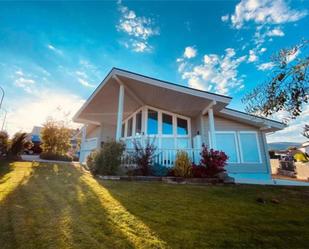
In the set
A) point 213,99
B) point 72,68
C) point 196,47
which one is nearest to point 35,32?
point 72,68

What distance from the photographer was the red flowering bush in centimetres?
557

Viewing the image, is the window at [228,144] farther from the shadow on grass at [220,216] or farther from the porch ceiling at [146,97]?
the shadow on grass at [220,216]

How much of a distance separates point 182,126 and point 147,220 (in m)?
6.81

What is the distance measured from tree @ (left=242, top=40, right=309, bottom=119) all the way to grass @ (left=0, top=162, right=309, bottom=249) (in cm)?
Result: 165

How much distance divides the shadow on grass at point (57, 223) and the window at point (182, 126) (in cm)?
605

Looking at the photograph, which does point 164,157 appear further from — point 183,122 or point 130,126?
point 130,126

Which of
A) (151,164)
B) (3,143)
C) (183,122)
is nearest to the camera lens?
(151,164)

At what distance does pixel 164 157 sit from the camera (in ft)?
22.2

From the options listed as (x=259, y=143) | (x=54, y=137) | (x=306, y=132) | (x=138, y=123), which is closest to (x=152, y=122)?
(x=138, y=123)

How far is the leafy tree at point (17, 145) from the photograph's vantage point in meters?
11.0

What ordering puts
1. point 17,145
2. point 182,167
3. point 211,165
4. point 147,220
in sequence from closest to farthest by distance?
point 147,220 < point 211,165 < point 182,167 < point 17,145

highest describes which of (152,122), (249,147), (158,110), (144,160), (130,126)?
(158,110)

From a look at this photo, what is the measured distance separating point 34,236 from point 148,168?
4.31 meters

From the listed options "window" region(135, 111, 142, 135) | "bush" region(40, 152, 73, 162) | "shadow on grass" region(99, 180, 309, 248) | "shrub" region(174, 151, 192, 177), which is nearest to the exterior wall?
"shrub" region(174, 151, 192, 177)
